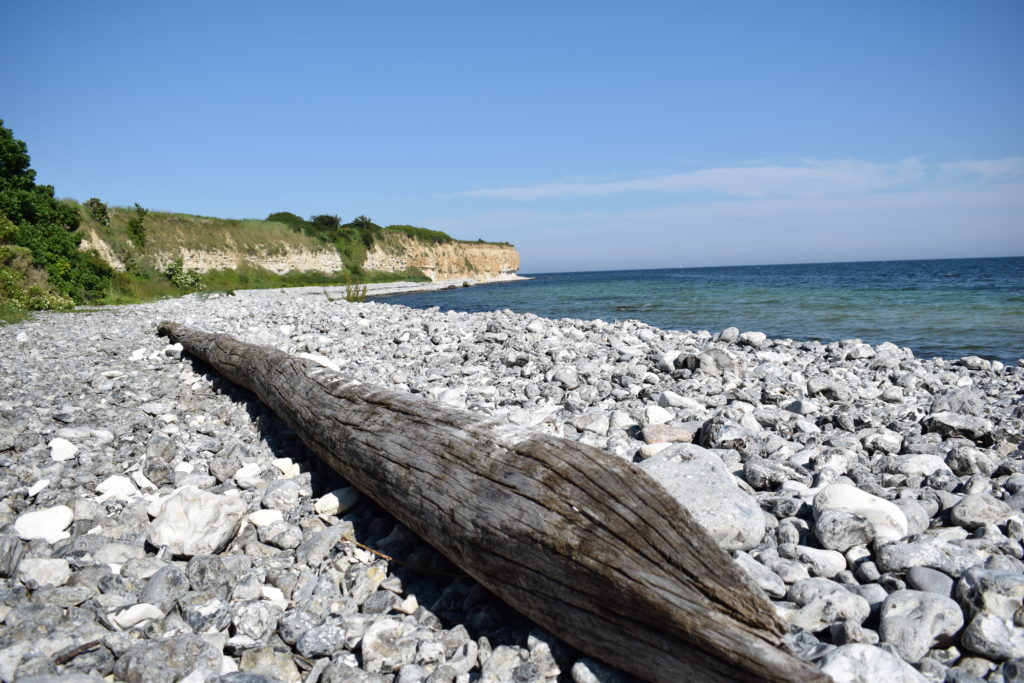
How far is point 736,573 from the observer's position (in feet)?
5.50

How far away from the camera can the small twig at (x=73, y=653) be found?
1.93 metres

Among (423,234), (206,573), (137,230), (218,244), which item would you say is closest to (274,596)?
(206,573)

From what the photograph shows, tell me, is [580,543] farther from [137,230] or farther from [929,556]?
[137,230]

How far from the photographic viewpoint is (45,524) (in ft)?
9.58

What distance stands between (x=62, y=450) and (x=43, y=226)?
62.7 feet

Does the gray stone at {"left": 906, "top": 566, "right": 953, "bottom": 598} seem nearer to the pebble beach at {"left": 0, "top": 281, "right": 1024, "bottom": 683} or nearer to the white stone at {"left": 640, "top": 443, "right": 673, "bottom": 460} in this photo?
the pebble beach at {"left": 0, "top": 281, "right": 1024, "bottom": 683}

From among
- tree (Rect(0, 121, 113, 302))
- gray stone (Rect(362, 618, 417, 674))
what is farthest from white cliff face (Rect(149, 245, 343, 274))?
gray stone (Rect(362, 618, 417, 674))

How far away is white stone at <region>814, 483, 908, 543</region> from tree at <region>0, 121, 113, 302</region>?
20.9 meters

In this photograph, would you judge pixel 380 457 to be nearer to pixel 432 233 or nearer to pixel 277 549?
pixel 277 549

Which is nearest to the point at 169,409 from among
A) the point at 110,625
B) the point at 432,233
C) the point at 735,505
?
the point at 110,625

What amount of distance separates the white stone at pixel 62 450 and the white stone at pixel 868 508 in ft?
15.1

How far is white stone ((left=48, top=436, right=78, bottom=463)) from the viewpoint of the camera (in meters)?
3.83

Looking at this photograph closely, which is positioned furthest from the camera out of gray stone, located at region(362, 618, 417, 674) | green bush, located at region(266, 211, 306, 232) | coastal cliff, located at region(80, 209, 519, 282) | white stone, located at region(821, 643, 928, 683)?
green bush, located at region(266, 211, 306, 232)

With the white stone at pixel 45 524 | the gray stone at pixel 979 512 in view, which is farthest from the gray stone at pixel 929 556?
the white stone at pixel 45 524
